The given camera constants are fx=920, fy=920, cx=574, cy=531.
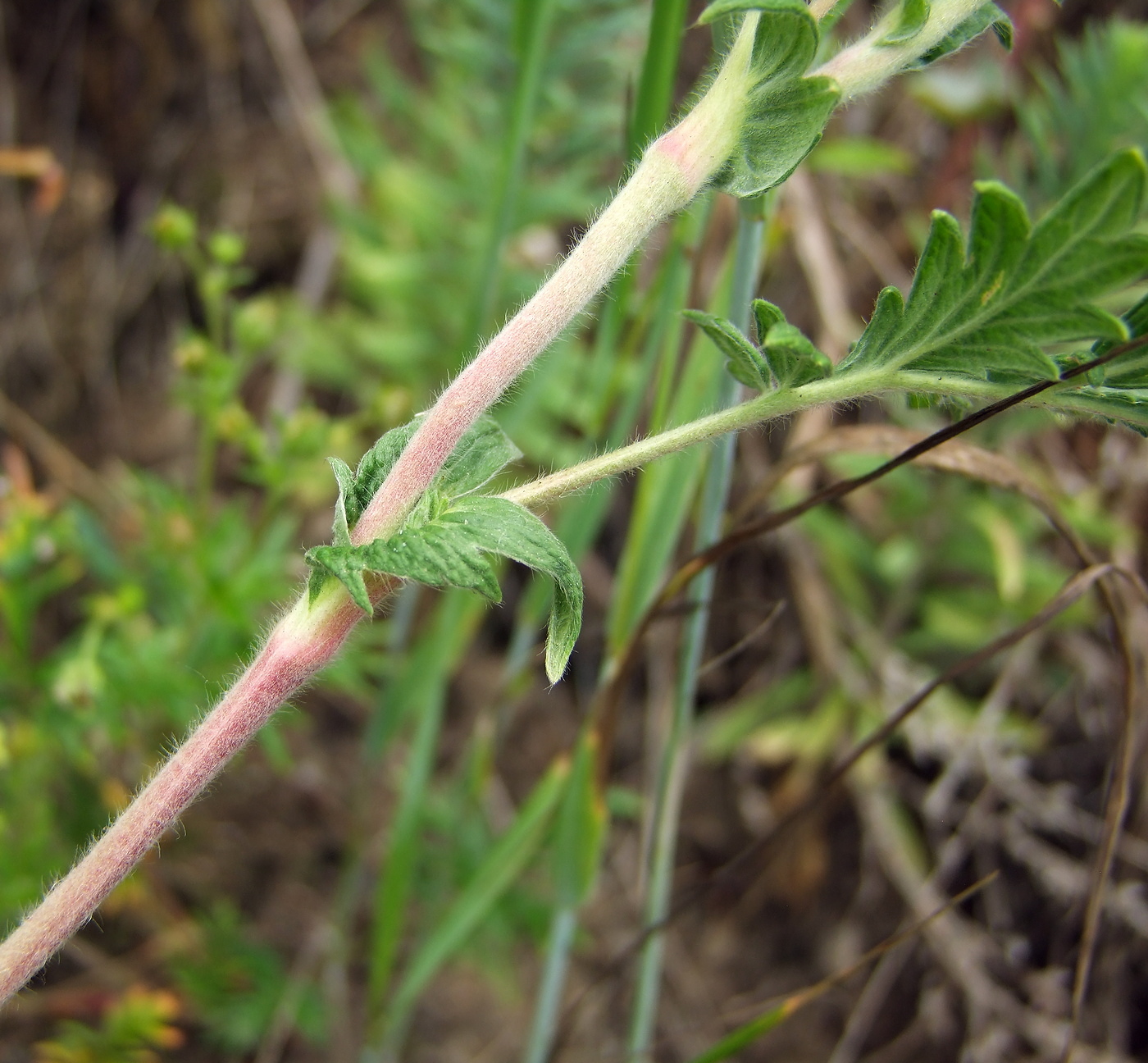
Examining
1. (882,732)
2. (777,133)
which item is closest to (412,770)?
(882,732)

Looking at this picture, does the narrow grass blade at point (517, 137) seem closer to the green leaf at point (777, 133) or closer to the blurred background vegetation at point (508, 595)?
the blurred background vegetation at point (508, 595)

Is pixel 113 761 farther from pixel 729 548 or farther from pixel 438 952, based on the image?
pixel 729 548

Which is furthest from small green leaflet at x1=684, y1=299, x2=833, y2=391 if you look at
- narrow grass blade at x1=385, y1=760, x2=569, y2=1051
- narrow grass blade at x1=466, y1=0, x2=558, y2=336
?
narrow grass blade at x1=385, y1=760, x2=569, y2=1051

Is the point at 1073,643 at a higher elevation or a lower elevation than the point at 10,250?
lower

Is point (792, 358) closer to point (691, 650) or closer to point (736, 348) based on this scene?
point (736, 348)

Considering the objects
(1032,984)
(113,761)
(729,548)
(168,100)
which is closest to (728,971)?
(1032,984)
